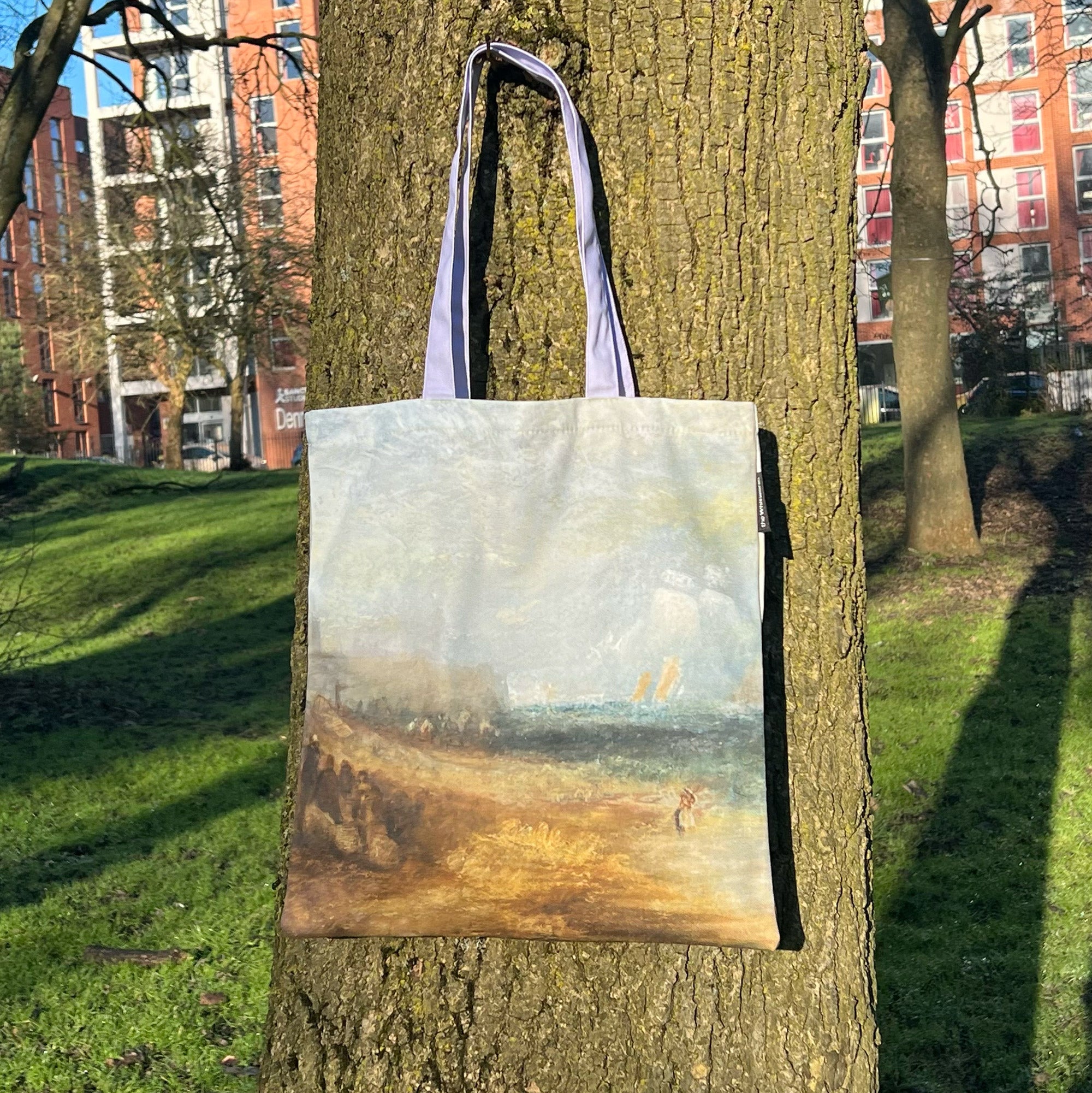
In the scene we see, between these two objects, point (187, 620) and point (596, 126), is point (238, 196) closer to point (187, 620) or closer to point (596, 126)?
point (187, 620)

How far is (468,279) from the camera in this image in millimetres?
1803

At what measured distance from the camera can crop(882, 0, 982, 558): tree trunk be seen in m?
9.99

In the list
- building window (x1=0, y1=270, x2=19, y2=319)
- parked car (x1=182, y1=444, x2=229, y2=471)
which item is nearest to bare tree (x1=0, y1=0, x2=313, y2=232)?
building window (x1=0, y1=270, x2=19, y2=319)

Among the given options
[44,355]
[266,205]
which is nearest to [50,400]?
[44,355]

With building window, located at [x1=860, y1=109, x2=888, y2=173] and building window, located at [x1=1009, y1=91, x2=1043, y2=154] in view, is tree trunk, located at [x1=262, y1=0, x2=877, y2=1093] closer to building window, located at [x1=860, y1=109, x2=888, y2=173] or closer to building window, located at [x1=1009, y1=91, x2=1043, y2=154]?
building window, located at [x1=860, y1=109, x2=888, y2=173]

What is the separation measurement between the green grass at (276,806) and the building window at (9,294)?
33.4 metres

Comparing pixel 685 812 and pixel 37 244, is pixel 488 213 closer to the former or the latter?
pixel 685 812

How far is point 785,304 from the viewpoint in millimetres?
1852

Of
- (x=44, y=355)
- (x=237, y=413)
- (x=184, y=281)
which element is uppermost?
(x=44, y=355)

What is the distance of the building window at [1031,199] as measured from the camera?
50094 millimetres

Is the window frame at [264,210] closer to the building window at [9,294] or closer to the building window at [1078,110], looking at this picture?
the building window at [9,294]

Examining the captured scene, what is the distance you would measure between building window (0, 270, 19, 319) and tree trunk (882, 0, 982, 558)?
35.2 metres

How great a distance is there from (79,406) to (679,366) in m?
65.8

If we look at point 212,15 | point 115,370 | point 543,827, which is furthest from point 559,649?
point 115,370
